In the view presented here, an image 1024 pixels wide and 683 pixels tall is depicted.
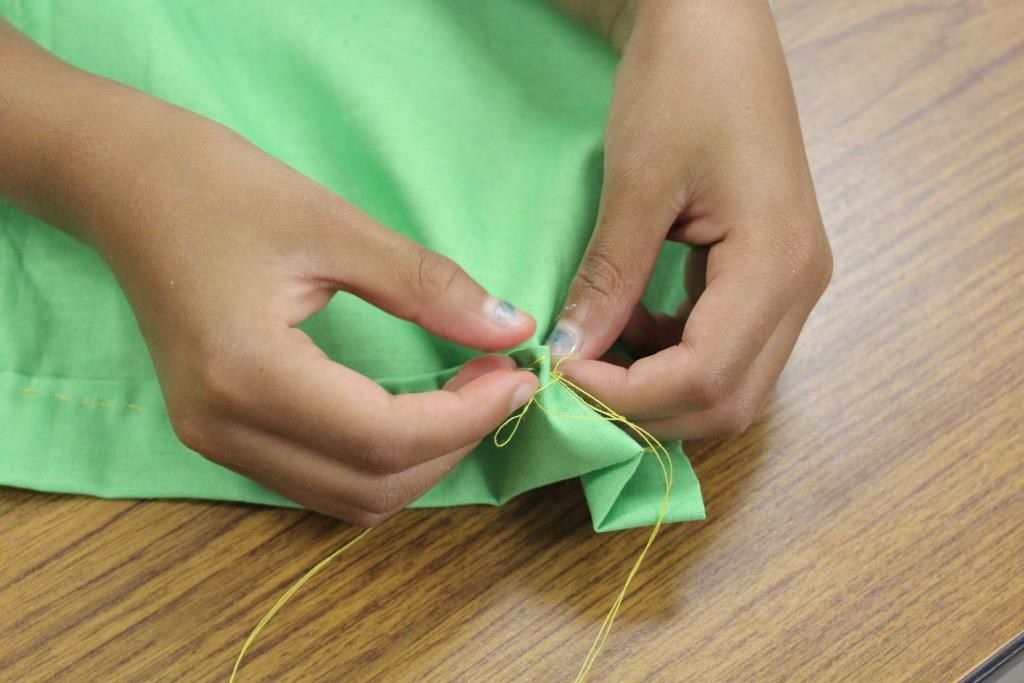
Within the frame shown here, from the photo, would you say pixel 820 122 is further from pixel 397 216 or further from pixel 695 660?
pixel 695 660

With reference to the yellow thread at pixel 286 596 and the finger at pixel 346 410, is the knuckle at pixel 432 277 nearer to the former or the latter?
the finger at pixel 346 410

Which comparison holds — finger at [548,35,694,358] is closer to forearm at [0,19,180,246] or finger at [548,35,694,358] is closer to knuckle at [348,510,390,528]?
knuckle at [348,510,390,528]

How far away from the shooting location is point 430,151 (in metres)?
0.83

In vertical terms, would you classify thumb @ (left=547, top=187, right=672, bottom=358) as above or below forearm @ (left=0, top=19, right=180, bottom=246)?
above

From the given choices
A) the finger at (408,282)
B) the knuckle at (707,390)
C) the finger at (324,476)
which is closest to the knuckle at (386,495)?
the finger at (324,476)

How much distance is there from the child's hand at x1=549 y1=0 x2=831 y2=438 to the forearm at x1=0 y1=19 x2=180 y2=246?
322 mm

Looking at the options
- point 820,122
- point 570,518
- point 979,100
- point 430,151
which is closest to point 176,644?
point 570,518

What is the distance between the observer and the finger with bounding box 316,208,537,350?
2.17 feet

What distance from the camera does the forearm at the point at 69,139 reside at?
0.71m

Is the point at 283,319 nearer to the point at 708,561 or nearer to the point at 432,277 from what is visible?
the point at 432,277

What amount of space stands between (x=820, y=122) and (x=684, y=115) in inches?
10.5

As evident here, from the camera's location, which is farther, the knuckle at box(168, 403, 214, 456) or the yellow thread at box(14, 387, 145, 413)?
the yellow thread at box(14, 387, 145, 413)

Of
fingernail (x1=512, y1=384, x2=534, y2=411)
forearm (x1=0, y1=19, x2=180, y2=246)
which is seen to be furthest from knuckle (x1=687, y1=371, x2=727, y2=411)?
forearm (x1=0, y1=19, x2=180, y2=246)

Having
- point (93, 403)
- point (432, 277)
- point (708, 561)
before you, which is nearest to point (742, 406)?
point (708, 561)
